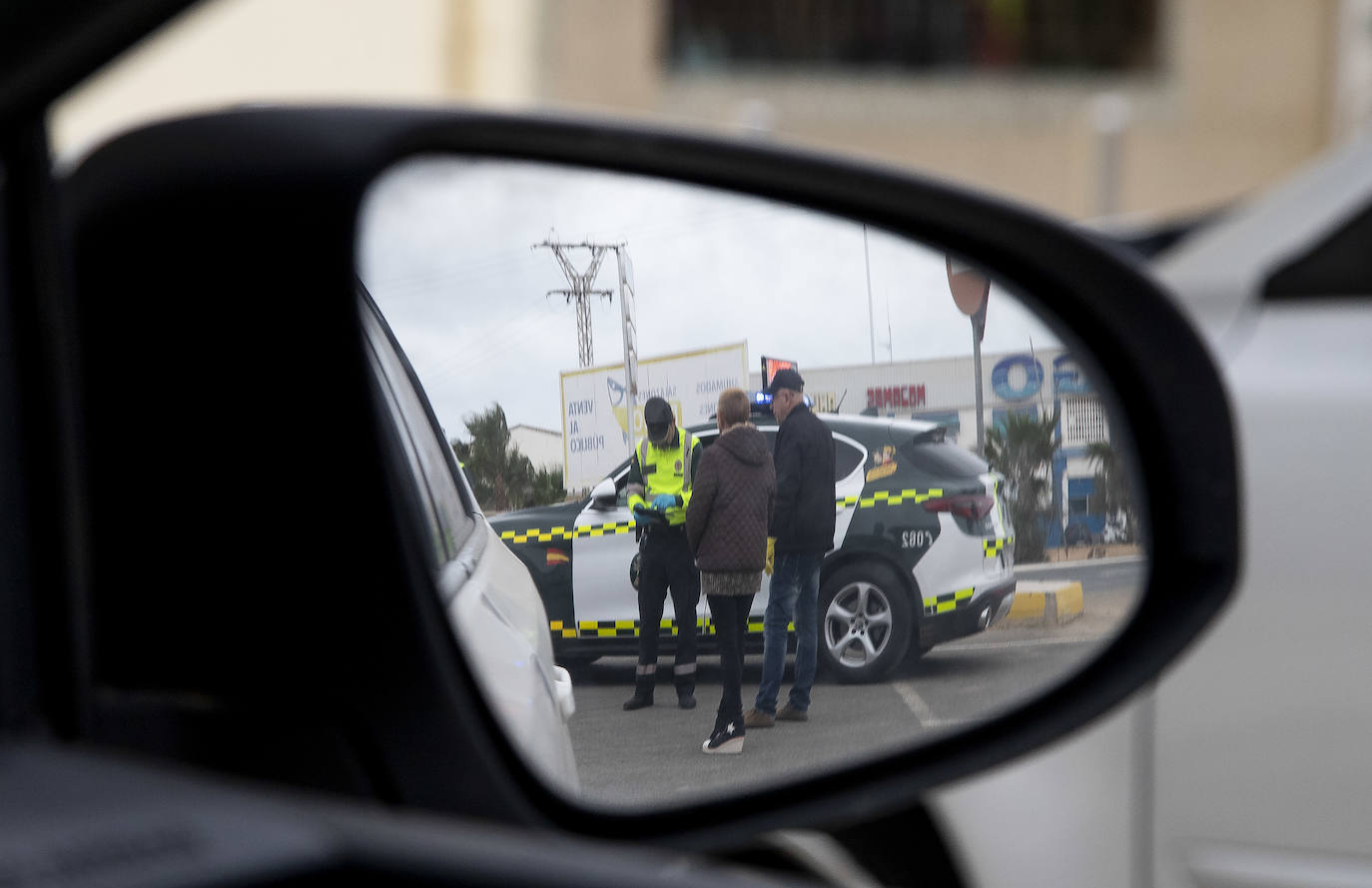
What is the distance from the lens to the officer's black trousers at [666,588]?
1.03 metres

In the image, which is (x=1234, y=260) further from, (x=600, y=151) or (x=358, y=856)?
(x=358, y=856)

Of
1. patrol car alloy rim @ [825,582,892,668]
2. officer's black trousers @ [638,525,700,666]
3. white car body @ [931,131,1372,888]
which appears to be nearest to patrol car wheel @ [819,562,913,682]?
patrol car alloy rim @ [825,582,892,668]

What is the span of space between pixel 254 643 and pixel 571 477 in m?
0.28

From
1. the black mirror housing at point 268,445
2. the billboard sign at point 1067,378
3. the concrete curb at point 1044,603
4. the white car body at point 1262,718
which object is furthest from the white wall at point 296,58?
the black mirror housing at point 268,445

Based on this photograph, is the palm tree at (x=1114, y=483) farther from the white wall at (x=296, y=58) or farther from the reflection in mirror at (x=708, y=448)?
the white wall at (x=296, y=58)

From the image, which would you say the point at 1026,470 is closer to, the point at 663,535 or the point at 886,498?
the point at 886,498

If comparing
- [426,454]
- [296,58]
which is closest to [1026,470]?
[426,454]

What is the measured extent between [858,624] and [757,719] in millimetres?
114

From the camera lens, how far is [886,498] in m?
1.14

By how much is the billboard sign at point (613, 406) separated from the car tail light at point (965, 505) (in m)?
0.27

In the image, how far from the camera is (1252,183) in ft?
40.6

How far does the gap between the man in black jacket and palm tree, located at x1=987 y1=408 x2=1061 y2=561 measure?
9.2 inches

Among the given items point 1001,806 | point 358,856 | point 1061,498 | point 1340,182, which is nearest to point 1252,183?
point 1340,182

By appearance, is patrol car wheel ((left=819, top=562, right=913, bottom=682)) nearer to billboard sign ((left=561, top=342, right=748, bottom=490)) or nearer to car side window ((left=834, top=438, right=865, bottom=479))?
car side window ((left=834, top=438, right=865, bottom=479))
